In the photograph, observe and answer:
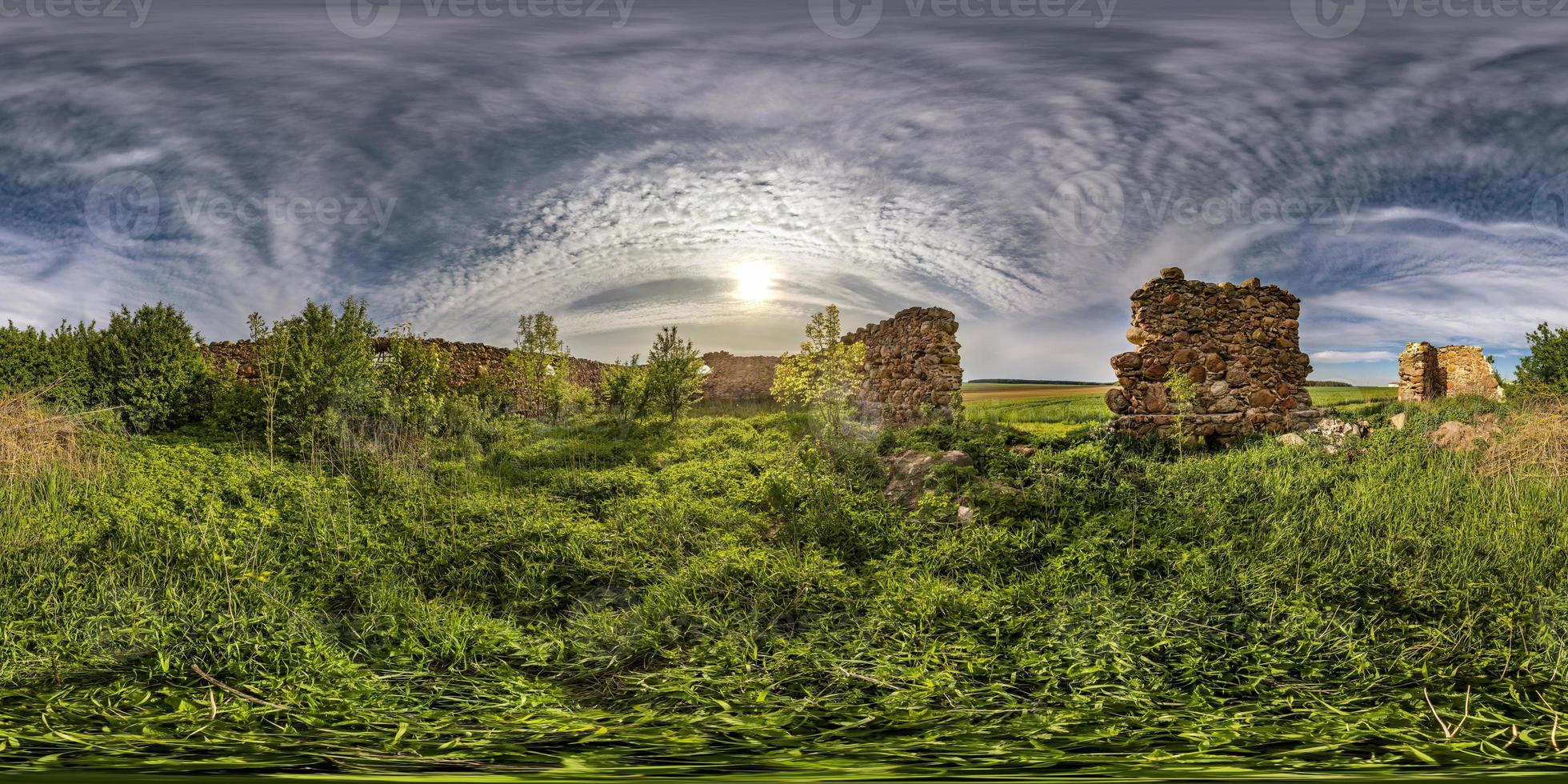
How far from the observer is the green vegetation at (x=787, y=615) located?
2.34m

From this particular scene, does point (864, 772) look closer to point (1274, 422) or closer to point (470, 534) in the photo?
point (470, 534)

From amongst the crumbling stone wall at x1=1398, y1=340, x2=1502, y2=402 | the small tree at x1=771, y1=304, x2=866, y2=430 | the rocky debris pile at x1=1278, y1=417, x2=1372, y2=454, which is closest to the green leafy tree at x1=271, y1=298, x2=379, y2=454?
the small tree at x1=771, y1=304, x2=866, y2=430

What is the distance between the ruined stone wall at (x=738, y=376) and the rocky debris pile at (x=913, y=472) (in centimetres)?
1400

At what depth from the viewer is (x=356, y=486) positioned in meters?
7.00

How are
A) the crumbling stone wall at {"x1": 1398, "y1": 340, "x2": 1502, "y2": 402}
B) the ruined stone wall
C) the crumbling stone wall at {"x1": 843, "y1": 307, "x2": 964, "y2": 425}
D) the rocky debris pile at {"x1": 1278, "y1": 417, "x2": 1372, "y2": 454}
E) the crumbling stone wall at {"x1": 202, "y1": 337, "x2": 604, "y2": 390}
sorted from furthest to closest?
the ruined stone wall < the crumbling stone wall at {"x1": 1398, "y1": 340, "x2": 1502, "y2": 402} < the crumbling stone wall at {"x1": 202, "y1": 337, "x2": 604, "y2": 390} < the crumbling stone wall at {"x1": 843, "y1": 307, "x2": 964, "y2": 425} < the rocky debris pile at {"x1": 1278, "y1": 417, "x2": 1372, "y2": 454}

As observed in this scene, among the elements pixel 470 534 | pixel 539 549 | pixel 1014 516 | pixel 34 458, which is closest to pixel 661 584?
pixel 539 549

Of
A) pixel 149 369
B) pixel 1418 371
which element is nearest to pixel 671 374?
pixel 149 369

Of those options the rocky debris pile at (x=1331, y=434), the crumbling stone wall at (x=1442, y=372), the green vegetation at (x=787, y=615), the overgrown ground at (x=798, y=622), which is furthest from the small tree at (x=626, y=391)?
the crumbling stone wall at (x=1442, y=372)

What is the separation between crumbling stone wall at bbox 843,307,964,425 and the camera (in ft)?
37.8

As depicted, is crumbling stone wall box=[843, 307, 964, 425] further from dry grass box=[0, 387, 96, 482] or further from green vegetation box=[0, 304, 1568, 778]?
dry grass box=[0, 387, 96, 482]

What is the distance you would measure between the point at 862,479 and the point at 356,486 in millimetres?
4712

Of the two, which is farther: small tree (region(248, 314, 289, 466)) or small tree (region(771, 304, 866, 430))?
small tree (region(771, 304, 866, 430))

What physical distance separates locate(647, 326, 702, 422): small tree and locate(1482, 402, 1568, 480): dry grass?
10.6 m

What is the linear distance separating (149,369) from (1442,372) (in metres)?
28.4
